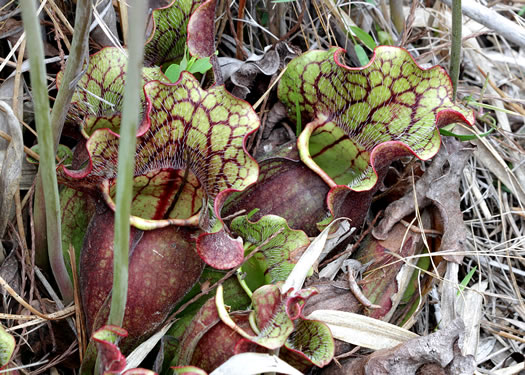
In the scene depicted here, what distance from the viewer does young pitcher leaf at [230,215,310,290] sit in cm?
133

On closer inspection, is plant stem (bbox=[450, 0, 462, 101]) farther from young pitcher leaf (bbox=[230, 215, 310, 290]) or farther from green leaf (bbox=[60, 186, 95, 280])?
green leaf (bbox=[60, 186, 95, 280])

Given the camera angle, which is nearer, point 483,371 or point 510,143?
point 483,371

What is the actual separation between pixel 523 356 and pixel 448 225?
0.46 m

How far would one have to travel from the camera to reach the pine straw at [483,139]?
163 centimetres

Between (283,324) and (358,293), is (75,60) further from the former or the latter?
(358,293)

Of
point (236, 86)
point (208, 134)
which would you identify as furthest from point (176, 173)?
point (236, 86)

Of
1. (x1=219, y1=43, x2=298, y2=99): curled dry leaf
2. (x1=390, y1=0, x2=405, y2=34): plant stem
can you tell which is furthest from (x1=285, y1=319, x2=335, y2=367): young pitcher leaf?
(x1=390, y1=0, x2=405, y2=34): plant stem

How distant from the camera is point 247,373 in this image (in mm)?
1059

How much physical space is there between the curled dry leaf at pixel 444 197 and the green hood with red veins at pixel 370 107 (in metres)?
0.18

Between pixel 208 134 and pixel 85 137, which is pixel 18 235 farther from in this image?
pixel 208 134

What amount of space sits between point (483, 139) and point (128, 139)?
145 centimetres

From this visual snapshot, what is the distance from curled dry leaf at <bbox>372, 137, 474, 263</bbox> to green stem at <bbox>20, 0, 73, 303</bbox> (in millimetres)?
912

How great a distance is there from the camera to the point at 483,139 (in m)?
1.82

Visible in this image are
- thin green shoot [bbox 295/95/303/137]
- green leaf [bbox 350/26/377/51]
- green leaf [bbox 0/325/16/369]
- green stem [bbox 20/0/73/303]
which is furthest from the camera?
green leaf [bbox 350/26/377/51]
